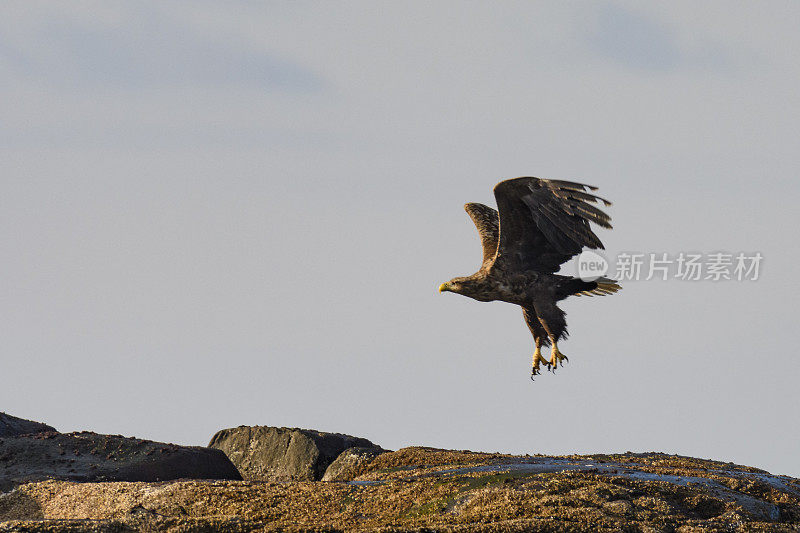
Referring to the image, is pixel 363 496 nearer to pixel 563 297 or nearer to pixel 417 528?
pixel 417 528

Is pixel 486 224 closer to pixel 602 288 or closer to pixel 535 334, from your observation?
pixel 602 288

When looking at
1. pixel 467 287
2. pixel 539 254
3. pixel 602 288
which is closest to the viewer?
pixel 539 254

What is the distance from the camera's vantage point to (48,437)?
564 inches

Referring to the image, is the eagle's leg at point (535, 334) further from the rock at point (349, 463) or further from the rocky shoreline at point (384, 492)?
the rock at point (349, 463)

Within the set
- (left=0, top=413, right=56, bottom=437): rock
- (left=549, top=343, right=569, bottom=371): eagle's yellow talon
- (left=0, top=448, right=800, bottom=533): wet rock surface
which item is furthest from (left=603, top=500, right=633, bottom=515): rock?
(left=0, top=413, right=56, bottom=437): rock

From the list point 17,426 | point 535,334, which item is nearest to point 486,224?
point 535,334

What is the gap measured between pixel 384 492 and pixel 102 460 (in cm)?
573

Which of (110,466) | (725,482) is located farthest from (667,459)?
(110,466)

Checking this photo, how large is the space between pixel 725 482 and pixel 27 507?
899cm

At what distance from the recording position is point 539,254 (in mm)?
14062

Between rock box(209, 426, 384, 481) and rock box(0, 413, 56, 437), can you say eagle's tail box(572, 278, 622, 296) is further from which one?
rock box(0, 413, 56, 437)

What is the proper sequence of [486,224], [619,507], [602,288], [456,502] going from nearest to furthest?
[619,507] → [456,502] → [602,288] → [486,224]

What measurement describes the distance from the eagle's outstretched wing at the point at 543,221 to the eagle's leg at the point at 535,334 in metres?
0.90

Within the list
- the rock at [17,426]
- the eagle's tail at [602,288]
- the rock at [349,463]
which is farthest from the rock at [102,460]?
the eagle's tail at [602,288]
